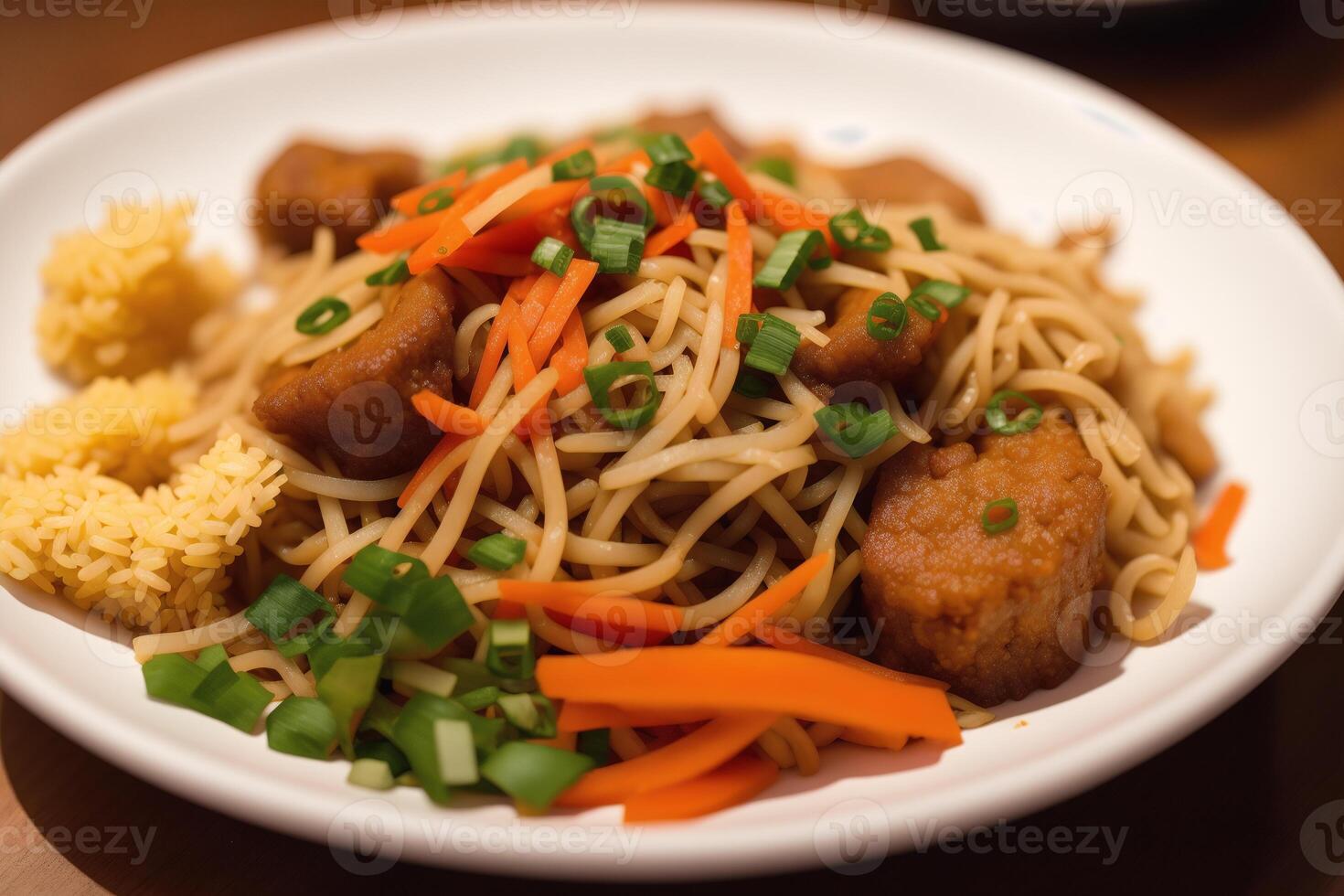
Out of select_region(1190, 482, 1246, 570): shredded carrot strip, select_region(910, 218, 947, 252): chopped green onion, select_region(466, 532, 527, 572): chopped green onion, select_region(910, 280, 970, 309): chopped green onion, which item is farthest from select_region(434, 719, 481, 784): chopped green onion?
select_region(1190, 482, 1246, 570): shredded carrot strip

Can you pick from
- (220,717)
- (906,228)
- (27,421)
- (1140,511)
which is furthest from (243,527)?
(1140,511)

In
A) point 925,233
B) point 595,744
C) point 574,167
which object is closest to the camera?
point 595,744

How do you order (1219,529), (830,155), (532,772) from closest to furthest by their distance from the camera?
(532,772)
(1219,529)
(830,155)

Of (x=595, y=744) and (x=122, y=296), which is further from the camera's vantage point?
(x=122, y=296)

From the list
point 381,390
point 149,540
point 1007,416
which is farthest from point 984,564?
point 149,540

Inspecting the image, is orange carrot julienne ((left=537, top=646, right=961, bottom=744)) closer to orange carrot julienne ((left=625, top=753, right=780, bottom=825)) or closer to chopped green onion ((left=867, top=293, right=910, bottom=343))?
orange carrot julienne ((left=625, top=753, right=780, bottom=825))

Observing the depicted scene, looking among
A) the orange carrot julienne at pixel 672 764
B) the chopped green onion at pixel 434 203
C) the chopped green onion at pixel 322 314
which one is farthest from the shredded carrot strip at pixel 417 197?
the orange carrot julienne at pixel 672 764

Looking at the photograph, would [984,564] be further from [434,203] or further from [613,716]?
[434,203]

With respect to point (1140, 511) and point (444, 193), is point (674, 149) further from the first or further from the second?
point (1140, 511)
